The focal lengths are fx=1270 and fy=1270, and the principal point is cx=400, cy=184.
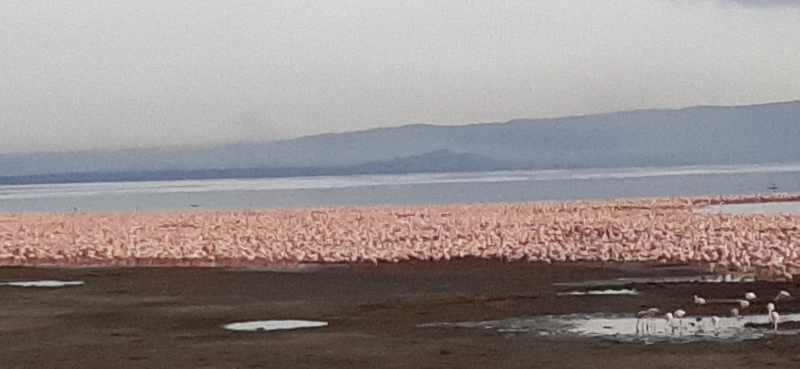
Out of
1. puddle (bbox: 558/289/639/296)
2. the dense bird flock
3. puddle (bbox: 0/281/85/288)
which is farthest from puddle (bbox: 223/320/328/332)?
the dense bird flock

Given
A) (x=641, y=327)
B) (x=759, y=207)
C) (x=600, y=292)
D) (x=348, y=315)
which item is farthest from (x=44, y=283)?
(x=759, y=207)

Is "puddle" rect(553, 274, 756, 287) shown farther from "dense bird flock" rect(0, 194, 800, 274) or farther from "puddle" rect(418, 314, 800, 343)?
"puddle" rect(418, 314, 800, 343)

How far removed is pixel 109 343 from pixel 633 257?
12990 millimetres

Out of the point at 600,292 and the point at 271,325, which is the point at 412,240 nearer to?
the point at 600,292

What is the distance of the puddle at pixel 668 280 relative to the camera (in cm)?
1918

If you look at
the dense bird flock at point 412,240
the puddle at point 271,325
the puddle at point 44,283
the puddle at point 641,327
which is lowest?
the puddle at point 44,283

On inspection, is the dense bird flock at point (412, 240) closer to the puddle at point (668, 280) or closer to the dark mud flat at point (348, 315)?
the puddle at point (668, 280)

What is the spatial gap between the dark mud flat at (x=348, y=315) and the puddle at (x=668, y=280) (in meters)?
0.46

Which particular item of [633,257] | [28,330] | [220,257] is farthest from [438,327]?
[220,257]

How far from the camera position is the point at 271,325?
15.2 meters

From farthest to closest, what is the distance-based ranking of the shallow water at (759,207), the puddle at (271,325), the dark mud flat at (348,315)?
the shallow water at (759,207) → the puddle at (271,325) → the dark mud flat at (348,315)

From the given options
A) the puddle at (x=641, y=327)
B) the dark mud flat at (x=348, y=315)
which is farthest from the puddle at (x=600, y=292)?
the puddle at (x=641, y=327)

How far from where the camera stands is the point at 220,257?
89.8 feet

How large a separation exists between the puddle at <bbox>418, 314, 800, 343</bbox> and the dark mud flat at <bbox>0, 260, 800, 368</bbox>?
344mm
